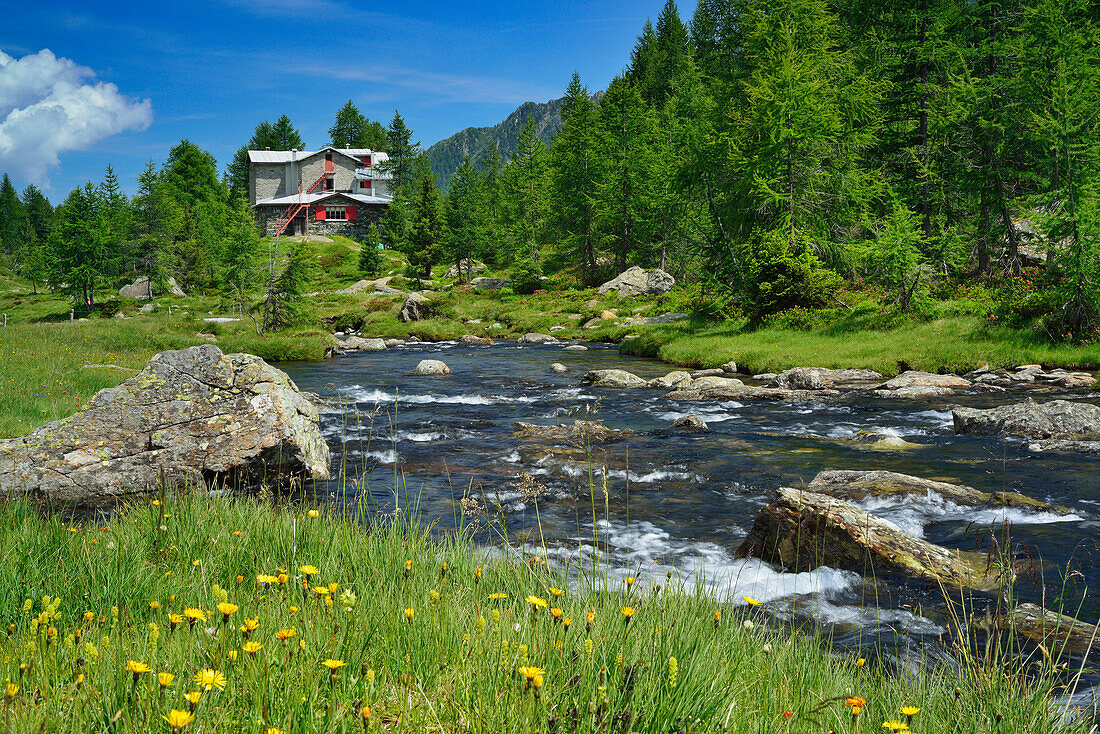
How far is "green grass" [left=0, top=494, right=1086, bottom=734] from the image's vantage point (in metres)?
2.09

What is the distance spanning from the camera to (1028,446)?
1126 cm

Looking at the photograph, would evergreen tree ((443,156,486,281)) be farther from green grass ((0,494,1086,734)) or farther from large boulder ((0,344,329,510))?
green grass ((0,494,1086,734))

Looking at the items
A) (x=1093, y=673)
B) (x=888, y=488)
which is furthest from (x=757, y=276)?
(x=1093, y=673)

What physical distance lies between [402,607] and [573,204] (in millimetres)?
57108

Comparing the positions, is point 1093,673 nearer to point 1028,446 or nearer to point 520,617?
point 520,617

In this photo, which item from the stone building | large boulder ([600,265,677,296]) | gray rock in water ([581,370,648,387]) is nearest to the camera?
gray rock in water ([581,370,648,387])

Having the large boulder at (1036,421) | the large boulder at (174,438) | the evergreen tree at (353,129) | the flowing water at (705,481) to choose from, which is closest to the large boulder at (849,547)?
the flowing water at (705,481)

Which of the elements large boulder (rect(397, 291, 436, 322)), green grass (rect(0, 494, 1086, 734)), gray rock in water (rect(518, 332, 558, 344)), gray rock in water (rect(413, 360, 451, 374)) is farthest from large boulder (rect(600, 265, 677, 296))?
green grass (rect(0, 494, 1086, 734))

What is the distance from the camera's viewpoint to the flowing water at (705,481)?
583 centimetres

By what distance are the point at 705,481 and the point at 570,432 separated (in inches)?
146

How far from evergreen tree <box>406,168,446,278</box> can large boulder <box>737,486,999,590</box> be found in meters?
60.2

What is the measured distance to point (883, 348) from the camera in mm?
21703

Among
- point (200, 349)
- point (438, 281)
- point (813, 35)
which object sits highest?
point (813, 35)

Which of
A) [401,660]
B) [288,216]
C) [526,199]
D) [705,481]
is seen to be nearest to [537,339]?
[705,481]
